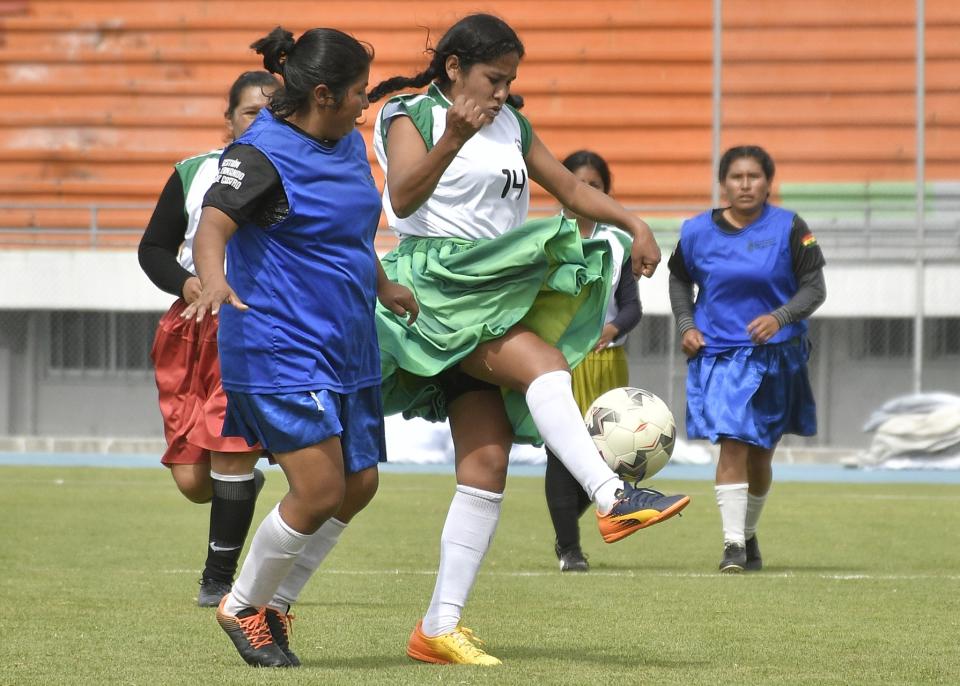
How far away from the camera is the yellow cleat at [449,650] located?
436 centimetres

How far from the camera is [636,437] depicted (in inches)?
222

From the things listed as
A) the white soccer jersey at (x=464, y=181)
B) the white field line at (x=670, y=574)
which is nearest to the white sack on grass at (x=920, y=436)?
the white field line at (x=670, y=574)

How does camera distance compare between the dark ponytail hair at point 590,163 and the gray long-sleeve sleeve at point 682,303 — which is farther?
the dark ponytail hair at point 590,163

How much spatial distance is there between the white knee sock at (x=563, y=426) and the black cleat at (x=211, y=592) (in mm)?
1856

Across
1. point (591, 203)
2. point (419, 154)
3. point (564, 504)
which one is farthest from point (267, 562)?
point (564, 504)

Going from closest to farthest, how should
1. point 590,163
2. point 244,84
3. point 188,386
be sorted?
1. point 244,84
2. point 188,386
3. point 590,163

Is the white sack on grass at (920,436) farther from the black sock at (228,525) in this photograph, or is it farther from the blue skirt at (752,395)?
the black sock at (228,525)

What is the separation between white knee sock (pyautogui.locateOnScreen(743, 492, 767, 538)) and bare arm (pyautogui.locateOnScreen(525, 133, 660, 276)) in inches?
111

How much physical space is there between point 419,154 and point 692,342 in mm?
3079

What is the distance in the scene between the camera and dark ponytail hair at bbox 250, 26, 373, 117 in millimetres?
4141

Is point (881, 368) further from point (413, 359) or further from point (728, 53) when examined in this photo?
point (413, 359)

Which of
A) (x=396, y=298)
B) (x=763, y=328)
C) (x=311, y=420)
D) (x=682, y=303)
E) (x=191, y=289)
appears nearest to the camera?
(x=311, y=420)

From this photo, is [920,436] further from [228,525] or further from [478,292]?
[478,292]

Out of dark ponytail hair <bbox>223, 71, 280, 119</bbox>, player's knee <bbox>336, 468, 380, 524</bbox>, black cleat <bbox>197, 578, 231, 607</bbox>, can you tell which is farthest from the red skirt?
player's knee <bbox>336, 468, 380, 524</bbox>
